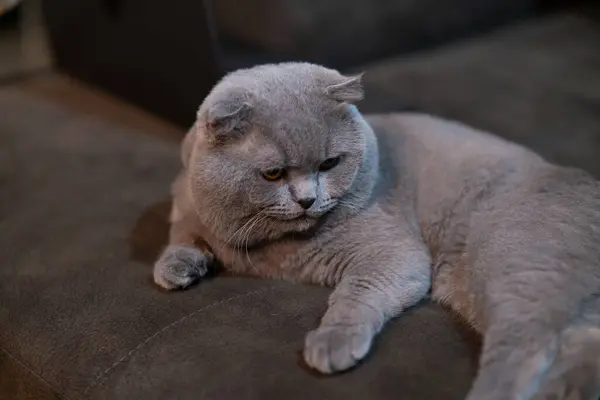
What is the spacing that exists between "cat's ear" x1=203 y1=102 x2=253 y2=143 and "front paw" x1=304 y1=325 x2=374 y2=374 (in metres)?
0.34

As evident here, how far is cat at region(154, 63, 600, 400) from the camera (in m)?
1.02

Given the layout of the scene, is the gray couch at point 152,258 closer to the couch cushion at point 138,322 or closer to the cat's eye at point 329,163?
the couch cushion at point 138,322

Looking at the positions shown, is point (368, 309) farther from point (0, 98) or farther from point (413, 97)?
point (0, 98)

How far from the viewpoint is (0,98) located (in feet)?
7.27

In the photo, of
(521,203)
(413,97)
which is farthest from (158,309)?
(413,97)

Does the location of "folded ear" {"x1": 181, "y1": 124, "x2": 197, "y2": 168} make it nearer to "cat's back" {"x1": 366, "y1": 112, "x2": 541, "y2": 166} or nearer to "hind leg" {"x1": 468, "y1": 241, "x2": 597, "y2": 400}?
"cat's back" {"x1": 366, "y1": 112, "x2": 541, "y2": 166}

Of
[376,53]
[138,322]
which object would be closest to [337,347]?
[138,322]

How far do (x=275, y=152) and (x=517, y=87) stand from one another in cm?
115

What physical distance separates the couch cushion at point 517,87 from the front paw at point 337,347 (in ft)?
2.84

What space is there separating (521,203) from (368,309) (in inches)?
12.7

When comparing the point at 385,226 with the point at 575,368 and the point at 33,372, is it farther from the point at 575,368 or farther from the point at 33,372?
the point at 33,372

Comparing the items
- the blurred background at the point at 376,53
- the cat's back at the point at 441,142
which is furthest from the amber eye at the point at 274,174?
the blurred background at the point at 376,53

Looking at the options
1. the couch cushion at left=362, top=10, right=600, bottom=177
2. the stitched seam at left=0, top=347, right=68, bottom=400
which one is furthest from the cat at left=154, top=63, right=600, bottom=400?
Answer: the couch cushion at left=362, top=10, right=600, bottom=177

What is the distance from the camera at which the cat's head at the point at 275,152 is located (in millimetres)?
1166
